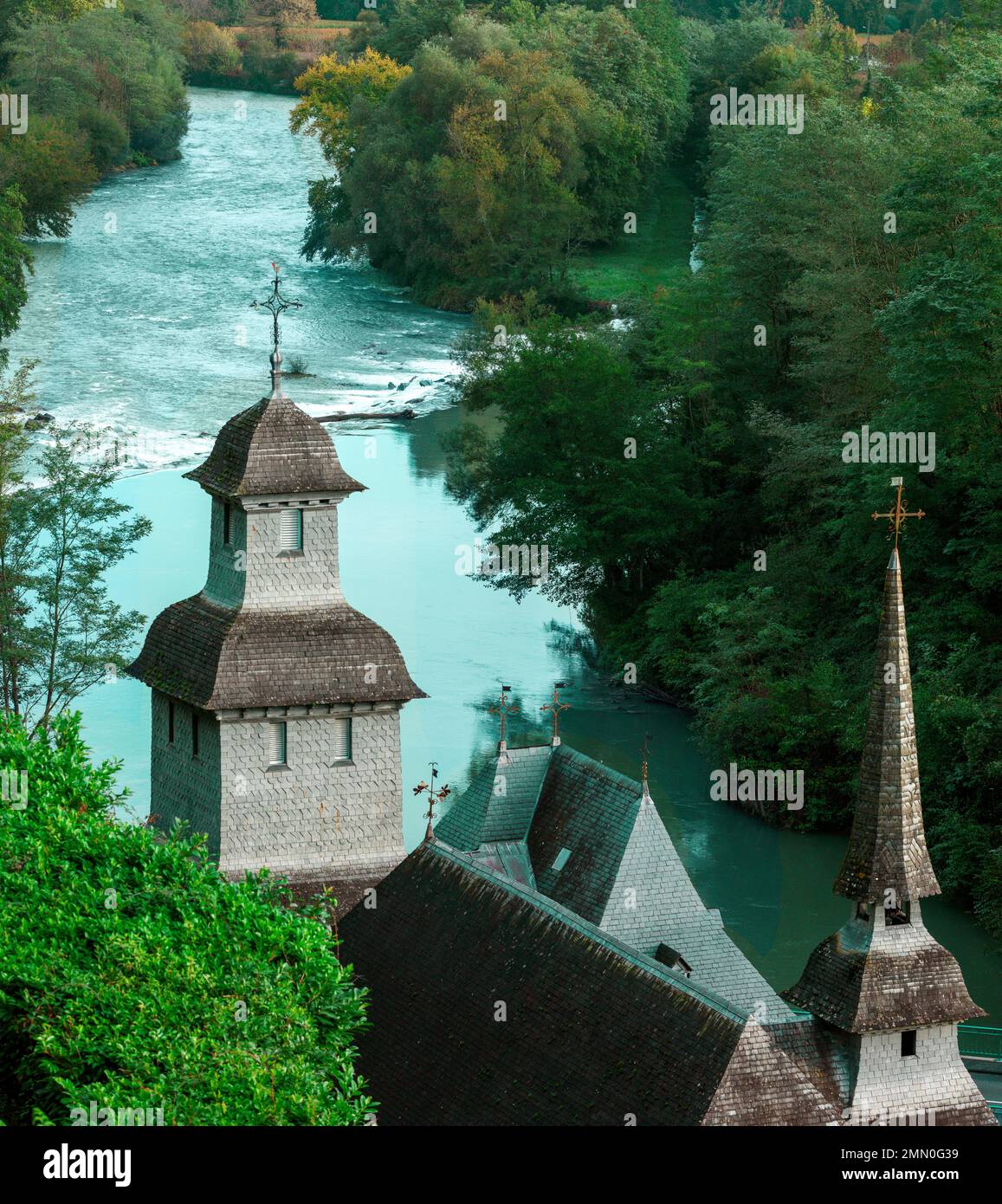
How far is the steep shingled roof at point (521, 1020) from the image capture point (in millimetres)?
30722

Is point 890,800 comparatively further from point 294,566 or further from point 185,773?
point 185,773

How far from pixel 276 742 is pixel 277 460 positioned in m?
4.20

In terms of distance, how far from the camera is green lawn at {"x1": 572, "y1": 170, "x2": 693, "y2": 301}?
354ft

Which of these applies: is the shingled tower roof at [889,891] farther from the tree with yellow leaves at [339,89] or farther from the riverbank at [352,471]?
the tree with yellow leaves at [339,89]

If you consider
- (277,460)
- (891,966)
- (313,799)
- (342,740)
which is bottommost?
(891,966)

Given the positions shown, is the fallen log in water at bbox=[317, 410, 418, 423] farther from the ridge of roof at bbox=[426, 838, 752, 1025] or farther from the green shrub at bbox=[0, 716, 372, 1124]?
the green shrub at bbox=[0, 716, 372, 1124]

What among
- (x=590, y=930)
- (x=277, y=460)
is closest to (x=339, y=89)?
(x=277, y=460)

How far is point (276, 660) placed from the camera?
3753cm

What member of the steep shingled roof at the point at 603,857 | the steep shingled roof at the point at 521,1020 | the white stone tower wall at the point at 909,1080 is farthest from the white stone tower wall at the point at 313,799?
the white stone tower wall at the point at 909,1080

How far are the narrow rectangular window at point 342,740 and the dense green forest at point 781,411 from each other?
20.0 meters

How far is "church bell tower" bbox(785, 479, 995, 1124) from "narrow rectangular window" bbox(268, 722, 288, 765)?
8.91 metres

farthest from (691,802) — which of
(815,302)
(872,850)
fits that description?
(872,850)
